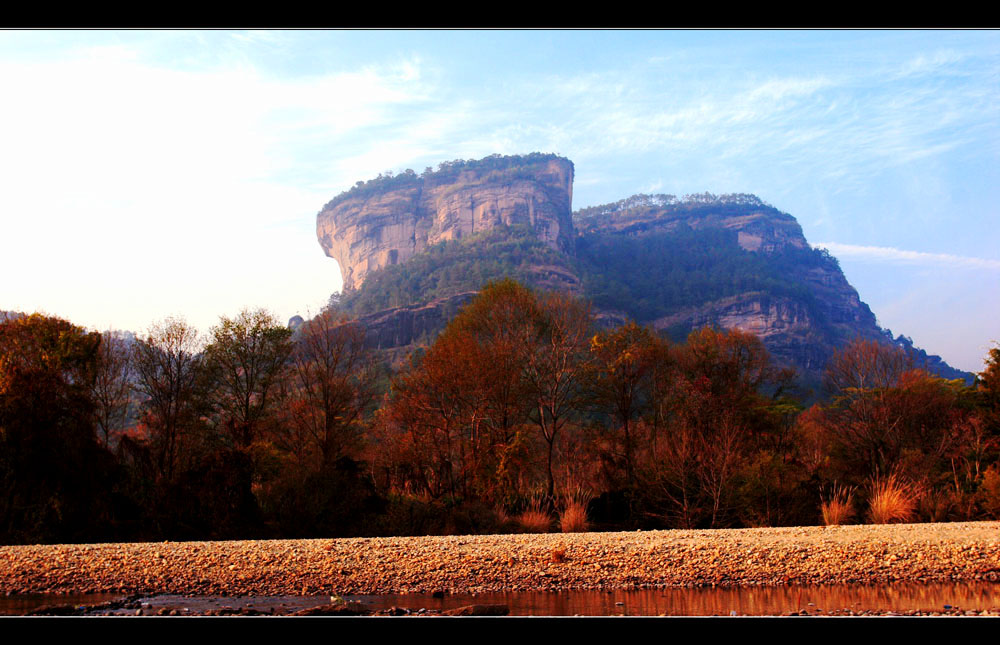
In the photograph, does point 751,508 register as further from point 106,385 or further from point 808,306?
point 808,306

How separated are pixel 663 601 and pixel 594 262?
14866 cm

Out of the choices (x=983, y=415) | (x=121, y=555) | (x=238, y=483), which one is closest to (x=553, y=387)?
(x=238, y=483)

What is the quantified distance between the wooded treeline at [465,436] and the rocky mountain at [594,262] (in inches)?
2629

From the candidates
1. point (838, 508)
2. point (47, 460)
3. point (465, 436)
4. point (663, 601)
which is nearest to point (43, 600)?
point (47, 460)

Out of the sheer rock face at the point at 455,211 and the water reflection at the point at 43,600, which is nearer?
the water reflection at the point at 43,600

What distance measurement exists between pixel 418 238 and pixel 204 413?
6410 inches

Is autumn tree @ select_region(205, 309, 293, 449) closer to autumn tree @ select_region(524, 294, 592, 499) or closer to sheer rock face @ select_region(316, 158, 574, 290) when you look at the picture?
autumn tree @ select_region(524, 294, 592, 499)

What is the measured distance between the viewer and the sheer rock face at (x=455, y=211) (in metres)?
176

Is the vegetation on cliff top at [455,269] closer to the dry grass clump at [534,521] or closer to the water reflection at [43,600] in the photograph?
the dry grass clump at [534,521]

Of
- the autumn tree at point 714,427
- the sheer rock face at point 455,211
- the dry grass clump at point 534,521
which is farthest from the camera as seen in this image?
the sheer rock face at point 455,211

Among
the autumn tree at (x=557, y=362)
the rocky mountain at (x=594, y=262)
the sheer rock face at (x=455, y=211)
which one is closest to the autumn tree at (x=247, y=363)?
the autumn tree at (x=557, y=362)

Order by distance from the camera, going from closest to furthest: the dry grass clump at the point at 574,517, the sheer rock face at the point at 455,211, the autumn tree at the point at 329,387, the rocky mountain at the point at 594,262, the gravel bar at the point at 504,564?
the gravel bar at the point at 504,564
the dry grass clump at the point at 574,517
the autumn tree at the point at 329,387
the rocky mountain at the point at 594,262
the sheer rock face at the point at 455,211

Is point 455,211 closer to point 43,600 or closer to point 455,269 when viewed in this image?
point 455,269

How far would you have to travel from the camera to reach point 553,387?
96.5 feet
